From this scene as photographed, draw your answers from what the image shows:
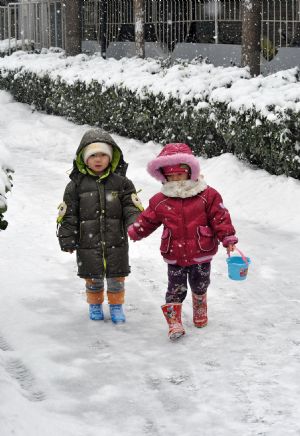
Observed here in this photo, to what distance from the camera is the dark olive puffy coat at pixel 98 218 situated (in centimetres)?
583

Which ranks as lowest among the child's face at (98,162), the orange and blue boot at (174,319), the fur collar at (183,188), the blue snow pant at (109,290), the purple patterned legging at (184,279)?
the orange and blue boot at (174,319)

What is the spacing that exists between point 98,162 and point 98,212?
35 cm

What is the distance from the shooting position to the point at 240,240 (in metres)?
8.47

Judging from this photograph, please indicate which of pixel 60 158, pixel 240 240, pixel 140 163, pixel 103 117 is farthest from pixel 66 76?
pixel 240 240

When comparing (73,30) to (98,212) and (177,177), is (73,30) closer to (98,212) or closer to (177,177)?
(98,212)

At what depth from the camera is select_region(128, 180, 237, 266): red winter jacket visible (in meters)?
5.54

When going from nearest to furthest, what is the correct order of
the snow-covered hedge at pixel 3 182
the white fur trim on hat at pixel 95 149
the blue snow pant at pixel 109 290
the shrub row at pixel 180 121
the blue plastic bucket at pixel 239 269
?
the snow-covered hedge at pixel 3 182, the blue plastic bucket at pixel 239 269, the white fur trim on hat at pixel 95 149, the blue snow pant at pixel 109 290, the shrub row at pixel 180 121

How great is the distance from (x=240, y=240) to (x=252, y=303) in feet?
6.84

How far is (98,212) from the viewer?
19.1ft

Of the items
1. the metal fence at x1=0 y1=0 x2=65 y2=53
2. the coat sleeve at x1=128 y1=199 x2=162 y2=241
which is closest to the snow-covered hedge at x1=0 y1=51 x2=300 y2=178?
the coat sleeve at x1=128 y1=199 x2=162 y2=241

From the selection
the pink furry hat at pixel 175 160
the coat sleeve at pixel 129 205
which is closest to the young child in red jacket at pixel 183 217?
the pink furry hat at pixel 175 160

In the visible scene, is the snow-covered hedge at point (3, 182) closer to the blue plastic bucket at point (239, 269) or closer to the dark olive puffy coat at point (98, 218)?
the dark olive puffy coat at point (98, 218)

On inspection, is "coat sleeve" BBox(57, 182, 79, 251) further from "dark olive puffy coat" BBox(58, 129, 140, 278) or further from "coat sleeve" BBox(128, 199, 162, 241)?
"coat sleeve" BBox(128, 199, 162, 241)

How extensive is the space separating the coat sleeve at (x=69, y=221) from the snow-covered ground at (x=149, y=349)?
616 mm
